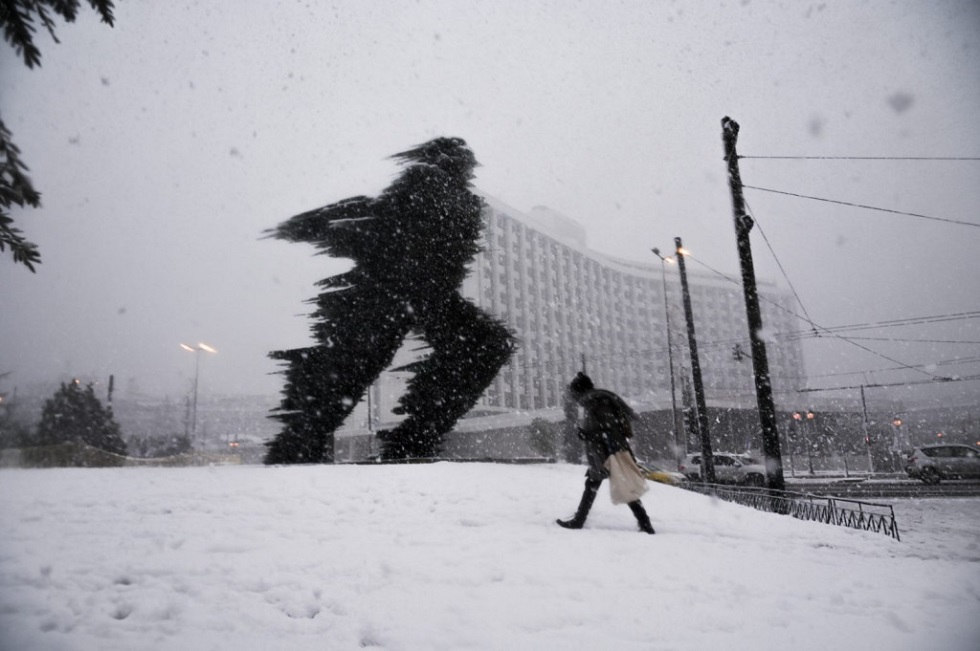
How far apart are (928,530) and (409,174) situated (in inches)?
540

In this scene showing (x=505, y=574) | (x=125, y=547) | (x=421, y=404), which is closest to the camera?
(x=505, y=574)

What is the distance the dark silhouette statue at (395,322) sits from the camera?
12.4 m

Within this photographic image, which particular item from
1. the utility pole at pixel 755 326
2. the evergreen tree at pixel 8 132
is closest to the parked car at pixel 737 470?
the utility pole at pixel 755 326

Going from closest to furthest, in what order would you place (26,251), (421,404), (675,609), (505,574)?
(26,251) < (675,609) < (505,574) < (421,404)

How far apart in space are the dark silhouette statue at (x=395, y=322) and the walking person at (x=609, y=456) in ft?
23.8

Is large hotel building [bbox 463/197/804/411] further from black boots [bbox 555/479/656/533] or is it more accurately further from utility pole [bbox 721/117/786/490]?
black boots [bbox 555/479/656/533]

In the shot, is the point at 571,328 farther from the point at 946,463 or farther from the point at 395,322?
the point at 395,322

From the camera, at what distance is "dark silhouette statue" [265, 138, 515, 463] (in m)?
12.4

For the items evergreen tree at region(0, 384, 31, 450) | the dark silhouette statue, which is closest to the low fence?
the dark silhouette statue

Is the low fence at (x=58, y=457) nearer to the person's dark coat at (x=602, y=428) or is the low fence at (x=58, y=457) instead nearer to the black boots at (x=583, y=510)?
the black boots at (x=583, y=510)

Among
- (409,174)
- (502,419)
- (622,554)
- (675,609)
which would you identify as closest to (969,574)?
(622,554)

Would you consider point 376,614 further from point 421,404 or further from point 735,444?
point 735,444

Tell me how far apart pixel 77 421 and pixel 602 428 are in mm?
42839

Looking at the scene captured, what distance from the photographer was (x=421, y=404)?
500 inches
